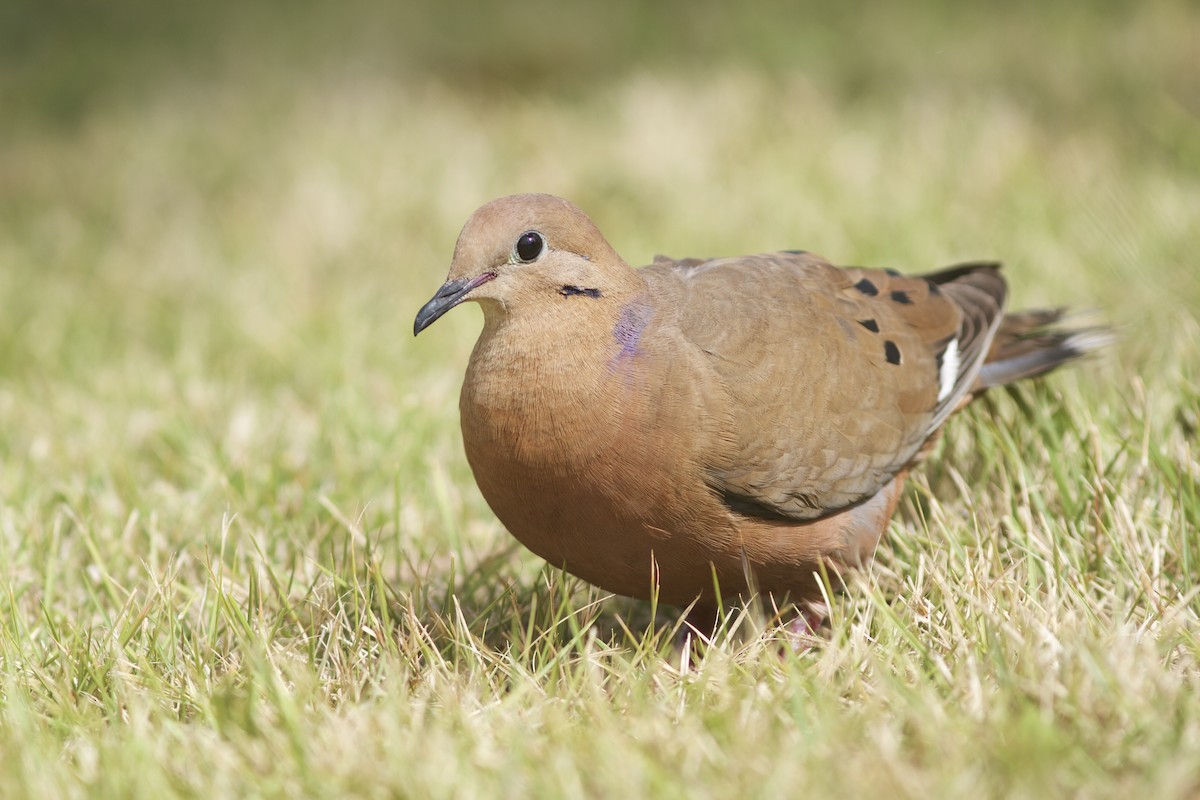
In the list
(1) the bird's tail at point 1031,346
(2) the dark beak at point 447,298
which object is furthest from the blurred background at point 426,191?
(2) the dark beak at point 447,298

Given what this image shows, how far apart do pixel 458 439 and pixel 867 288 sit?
1.45 meters

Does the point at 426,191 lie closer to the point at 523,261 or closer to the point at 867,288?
the point at 867,288

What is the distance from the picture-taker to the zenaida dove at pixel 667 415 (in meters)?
2.68

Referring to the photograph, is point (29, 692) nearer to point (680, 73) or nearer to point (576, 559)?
point (576, 559)

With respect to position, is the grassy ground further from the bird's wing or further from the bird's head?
the bird's head

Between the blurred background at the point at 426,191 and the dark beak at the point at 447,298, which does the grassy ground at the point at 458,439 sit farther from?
the dark beak at the point at 447,298

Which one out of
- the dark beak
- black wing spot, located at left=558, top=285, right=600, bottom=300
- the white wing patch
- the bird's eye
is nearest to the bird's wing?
the white wing patch

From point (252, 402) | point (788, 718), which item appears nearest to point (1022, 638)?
point (788, 718)

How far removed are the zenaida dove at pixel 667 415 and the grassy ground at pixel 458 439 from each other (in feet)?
0.54

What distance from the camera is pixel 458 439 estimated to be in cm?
410

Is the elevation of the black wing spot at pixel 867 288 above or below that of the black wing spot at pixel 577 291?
above

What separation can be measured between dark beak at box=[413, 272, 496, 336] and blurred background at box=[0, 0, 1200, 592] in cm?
49

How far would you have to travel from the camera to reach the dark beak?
2732 mm

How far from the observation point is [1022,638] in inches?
94.5
